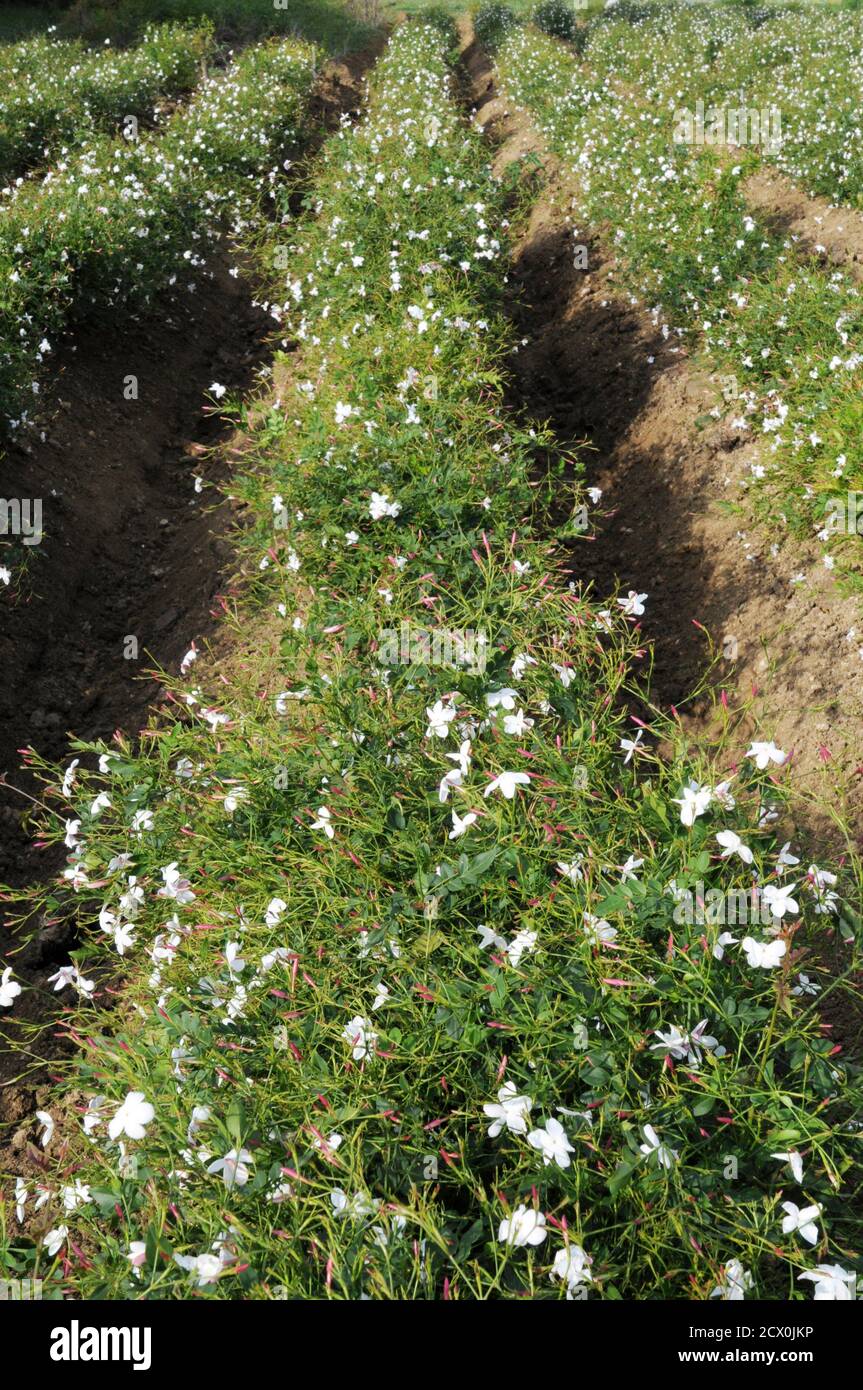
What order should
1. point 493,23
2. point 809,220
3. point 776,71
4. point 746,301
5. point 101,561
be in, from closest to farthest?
1. point 101,561
2. point 746,301
3. point 809,220
4. point 776,71
5. point 493,23

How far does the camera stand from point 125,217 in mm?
6680

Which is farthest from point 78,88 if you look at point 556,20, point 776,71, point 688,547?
point 556,20

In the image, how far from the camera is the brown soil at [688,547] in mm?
3660

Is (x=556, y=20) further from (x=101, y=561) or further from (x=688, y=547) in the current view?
(x=101, y=561)

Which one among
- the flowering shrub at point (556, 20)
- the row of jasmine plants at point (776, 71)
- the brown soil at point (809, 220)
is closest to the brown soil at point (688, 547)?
the brown soil at point (809, 220)

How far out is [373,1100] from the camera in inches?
70.9

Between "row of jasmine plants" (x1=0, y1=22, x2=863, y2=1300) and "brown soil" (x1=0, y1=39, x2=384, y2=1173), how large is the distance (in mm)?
525

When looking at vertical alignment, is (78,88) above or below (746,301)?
above

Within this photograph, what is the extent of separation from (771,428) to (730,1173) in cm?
419

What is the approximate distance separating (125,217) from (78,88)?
5.94 meters

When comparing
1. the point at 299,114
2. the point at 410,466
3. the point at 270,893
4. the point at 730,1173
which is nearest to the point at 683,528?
the point at 410,466

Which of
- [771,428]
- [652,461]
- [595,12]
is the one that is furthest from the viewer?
[595,12]

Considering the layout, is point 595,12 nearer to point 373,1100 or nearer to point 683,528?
point 683,528

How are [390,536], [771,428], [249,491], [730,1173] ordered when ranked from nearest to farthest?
[730,1173]
[390,536]
[249,491]
[771,428]
